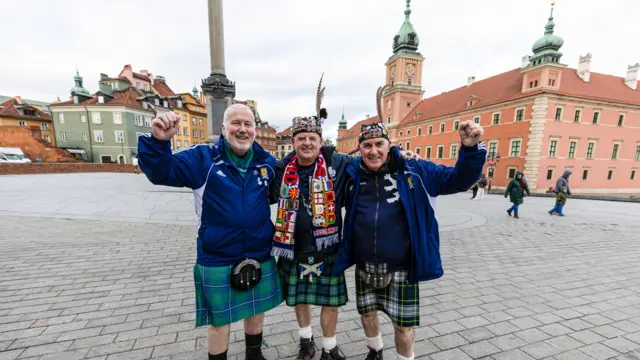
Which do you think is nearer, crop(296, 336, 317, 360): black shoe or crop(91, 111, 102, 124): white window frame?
crop(296, 336, 317, 360): black shoe

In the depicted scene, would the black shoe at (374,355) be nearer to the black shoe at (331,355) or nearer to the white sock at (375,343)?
the white sock at (375,343)

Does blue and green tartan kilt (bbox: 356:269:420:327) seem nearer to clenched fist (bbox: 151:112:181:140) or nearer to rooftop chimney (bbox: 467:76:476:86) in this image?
clenched fist (bbox: 151:112:181:140)

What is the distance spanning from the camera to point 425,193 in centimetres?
221

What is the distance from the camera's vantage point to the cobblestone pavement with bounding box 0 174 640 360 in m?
2.65

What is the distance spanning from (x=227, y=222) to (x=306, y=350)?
4.92ft

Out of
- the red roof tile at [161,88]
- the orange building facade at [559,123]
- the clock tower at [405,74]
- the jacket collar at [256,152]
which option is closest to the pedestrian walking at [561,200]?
the jacket collar at [256,152]

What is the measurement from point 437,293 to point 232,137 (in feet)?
11.5

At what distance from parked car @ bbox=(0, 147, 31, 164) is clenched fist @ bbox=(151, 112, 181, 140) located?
4288 centimetres

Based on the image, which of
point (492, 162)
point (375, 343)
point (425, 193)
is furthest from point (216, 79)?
point (492, 162)

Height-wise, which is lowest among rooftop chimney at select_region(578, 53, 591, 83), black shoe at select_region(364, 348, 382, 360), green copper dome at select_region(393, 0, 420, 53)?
black shoe at select_region(364, 348, 382, 360)

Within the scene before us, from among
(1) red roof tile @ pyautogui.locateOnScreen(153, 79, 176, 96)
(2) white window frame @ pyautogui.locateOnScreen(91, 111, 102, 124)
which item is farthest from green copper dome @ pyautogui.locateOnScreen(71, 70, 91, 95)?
(2) white window frame @ pyautogui.locateOnScreen(91, 111, 102, 124)

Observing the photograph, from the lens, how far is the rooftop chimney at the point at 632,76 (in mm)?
34156

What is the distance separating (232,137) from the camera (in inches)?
87.0

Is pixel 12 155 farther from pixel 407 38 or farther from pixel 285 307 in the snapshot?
pixel 407 38
